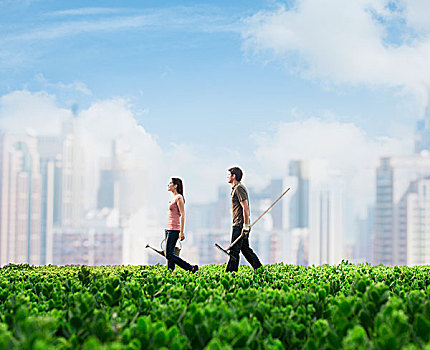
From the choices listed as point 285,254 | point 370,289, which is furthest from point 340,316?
point 285,254

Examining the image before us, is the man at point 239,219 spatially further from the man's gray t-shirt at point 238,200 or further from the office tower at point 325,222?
the office tower at point 325,222

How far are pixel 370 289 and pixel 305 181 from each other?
115 meters

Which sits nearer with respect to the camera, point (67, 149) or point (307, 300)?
point (307, 300)

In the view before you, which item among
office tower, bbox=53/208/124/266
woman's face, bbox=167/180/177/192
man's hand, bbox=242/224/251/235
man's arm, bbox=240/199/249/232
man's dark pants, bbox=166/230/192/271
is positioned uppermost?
woman's face, bbox=167/180/177/192

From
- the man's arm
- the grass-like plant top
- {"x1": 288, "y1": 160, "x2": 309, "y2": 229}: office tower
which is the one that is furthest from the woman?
{"x1": 288, "y1": 160, "x2": 309, "y2": 229}: office tower

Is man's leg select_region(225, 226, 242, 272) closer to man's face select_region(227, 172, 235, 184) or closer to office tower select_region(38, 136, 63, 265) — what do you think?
man's face select_region(227, 172, 235, 184)

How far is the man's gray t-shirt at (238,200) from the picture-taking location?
9625 millimetres

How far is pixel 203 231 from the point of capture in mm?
114500

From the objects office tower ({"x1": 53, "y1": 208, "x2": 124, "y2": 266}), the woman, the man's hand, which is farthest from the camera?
office tower ({"x1": 53, "y1": 208, "x2": 124, "y2": 266})

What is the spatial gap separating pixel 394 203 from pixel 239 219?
104967mm

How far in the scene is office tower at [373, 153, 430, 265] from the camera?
10469 centimetres

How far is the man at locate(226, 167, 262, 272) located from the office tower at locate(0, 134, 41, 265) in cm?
9270

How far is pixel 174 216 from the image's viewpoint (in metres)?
10.4

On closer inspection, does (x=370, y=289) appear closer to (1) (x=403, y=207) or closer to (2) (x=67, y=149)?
(1) (x=403, y=207)
